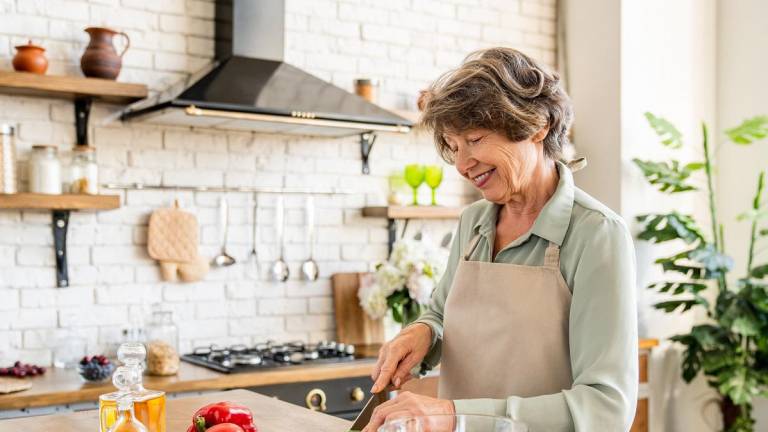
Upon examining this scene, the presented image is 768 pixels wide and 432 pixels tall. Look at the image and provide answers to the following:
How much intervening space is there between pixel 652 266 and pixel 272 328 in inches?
79.6

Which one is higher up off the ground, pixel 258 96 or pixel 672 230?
pixel 258 96

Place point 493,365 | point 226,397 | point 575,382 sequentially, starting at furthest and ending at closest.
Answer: point 226,397 < point 493,365 < point 575,382

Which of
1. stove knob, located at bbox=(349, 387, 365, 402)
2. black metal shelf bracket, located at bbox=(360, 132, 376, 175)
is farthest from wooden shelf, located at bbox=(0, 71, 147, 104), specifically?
stove knob, located at bbox=(349, 387, 365, 402)

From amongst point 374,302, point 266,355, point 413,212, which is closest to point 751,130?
point 413,212

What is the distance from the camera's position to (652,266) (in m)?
4.63

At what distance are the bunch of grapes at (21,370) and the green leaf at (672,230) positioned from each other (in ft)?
9.30

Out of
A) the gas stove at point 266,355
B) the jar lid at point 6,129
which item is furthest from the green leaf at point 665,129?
the jar lid at point 6,129

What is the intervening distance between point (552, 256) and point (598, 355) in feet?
0.86

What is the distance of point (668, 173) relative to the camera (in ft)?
14.4

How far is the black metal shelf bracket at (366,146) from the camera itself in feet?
14.1

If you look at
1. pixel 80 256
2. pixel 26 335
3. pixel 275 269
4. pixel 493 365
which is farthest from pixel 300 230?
pixel 493 365

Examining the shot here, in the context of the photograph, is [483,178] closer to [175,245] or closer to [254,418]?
[254,418]

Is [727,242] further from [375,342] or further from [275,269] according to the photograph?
[275,269]

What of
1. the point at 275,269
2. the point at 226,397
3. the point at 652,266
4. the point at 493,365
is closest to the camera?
the point at 493,365
